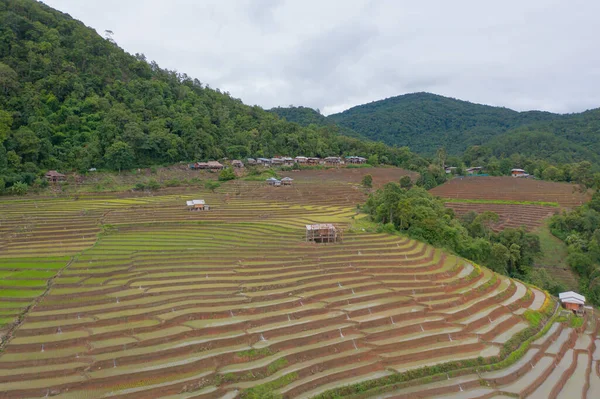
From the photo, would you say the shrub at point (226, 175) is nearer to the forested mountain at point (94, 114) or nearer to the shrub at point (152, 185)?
the forested mountain at point (94, 114)

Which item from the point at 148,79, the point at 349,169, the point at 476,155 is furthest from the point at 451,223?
the point at 476,155

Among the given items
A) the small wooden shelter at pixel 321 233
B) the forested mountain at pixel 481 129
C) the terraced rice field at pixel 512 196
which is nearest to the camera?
the small wooden shelter at pixel 321 233

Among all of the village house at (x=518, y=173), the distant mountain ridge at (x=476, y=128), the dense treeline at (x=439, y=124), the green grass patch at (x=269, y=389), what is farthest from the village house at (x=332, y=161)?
the dense treeline at (x=439, y=124)

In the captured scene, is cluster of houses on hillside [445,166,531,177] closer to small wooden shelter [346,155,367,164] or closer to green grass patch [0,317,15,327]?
small wooden shelter [346,155,367,164]

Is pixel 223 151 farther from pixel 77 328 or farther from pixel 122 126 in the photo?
pixel 77 328

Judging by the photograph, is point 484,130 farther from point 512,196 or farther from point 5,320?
point 5,320

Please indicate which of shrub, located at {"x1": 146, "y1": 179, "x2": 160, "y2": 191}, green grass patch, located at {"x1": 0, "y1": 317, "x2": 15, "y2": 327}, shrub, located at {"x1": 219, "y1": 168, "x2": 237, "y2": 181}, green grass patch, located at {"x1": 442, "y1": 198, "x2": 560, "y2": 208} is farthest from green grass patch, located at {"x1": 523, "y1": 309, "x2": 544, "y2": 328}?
shrub, located at {"x1": 219, "y1": 168, "x2": 237, "y2": 181}
